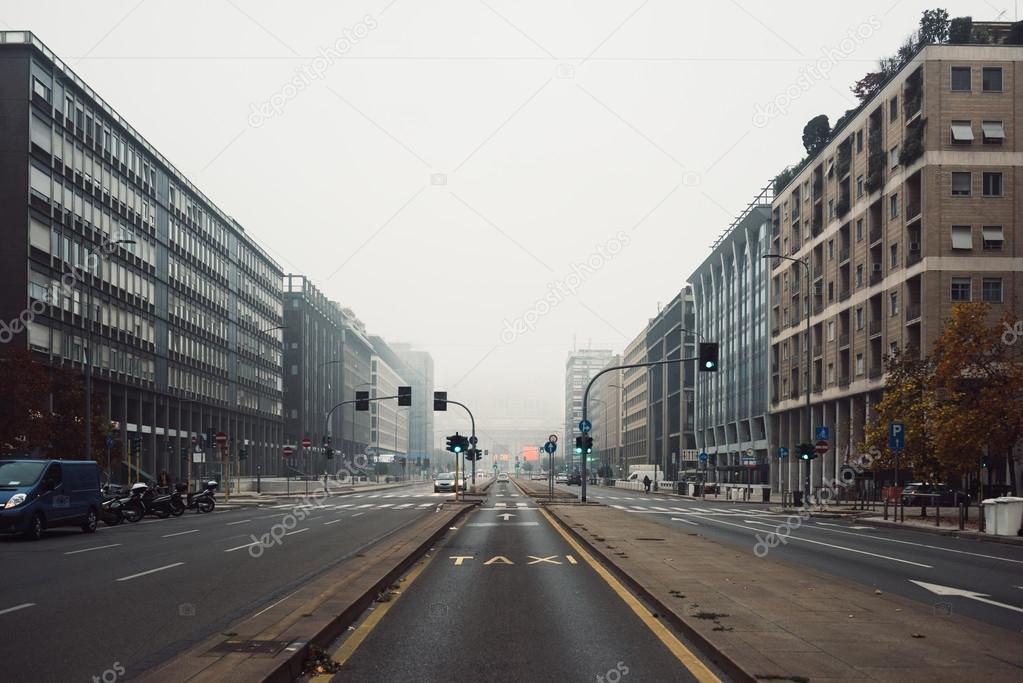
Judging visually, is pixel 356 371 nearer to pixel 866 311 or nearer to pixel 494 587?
pixel 866 311

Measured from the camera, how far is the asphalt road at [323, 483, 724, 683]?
8.06m

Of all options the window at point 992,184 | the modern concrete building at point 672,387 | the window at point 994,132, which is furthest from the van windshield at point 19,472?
the modern concrete building at point 672,387

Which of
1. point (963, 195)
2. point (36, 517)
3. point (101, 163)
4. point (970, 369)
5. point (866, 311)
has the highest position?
point (101, 163)

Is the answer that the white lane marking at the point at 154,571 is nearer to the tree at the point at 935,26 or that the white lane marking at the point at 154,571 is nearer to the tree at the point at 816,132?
the tree at the point at 935,26

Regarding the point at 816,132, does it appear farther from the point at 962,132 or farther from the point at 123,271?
the point at 123,271

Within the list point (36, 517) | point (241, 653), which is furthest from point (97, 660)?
point (36, 517)

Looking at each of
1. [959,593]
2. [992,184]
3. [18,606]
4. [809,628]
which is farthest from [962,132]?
[18,606]

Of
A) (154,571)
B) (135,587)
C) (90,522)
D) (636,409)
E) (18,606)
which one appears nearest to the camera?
(18,606)

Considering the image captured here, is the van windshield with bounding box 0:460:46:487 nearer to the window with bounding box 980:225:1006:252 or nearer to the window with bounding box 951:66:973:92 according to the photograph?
the window with bounding box 980:225:1006:252

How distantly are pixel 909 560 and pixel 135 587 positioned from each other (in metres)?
14.6

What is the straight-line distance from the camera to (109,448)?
48344mm

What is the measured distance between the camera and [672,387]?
463 ft

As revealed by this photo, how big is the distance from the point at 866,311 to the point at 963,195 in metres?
11.2

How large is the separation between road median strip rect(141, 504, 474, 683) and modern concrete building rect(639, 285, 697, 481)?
10820cm
